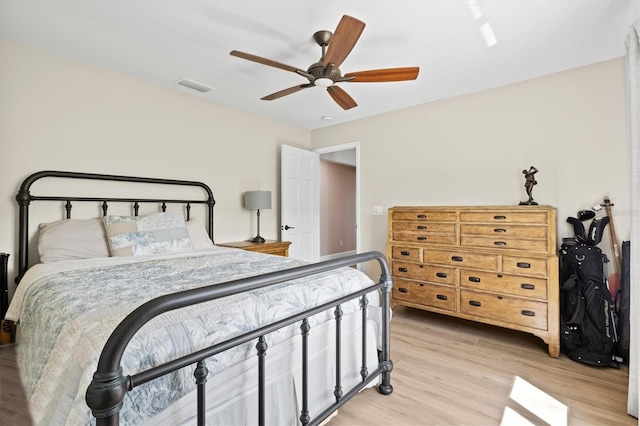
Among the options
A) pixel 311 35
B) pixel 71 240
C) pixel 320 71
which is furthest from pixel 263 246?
pixel 311 35

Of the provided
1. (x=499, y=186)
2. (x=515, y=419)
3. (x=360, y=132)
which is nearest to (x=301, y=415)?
(x=515, y=419)

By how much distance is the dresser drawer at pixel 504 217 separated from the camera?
2.63 metres

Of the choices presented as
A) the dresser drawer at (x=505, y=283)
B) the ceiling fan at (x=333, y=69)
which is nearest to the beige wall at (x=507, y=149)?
the dresser drawer at (x=505, y=283)

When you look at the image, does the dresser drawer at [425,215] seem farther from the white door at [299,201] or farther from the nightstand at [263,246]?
the white door at [299,201]

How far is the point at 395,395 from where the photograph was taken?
193cm

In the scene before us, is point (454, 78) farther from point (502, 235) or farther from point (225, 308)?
point (225, 308)

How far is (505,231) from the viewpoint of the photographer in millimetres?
2783

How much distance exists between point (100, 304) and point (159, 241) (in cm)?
148

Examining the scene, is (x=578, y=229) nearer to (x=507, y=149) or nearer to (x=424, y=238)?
(x=507, y=149)

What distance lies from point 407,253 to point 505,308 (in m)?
1.02

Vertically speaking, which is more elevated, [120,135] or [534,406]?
[120,135]

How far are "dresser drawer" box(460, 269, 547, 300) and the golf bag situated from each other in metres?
0.17

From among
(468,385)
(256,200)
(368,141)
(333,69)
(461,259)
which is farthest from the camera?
(368,141)

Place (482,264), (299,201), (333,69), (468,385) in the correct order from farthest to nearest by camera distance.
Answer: (299,201) < (482,264) < (333,69) < (468,385)
